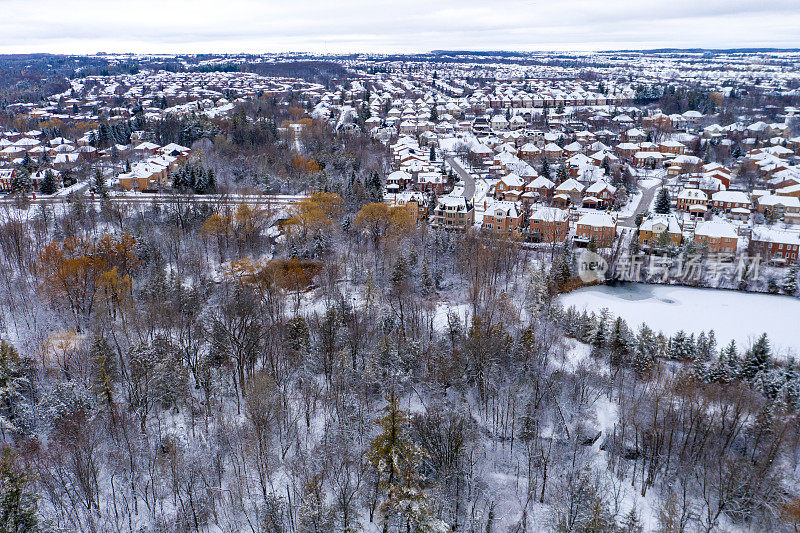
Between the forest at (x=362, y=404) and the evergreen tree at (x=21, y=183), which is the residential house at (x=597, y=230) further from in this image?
the evergreen tree at (x=21, y=183)

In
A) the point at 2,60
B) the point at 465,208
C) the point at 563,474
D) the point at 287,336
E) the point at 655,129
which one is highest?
the point at 2,60

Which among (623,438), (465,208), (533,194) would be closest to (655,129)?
(533,194)

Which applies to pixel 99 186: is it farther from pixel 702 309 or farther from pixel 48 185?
pixel 702 309

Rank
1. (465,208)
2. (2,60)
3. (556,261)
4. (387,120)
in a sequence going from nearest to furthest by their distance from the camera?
(556,261)
(465,208)
(387,120)
(2,60)

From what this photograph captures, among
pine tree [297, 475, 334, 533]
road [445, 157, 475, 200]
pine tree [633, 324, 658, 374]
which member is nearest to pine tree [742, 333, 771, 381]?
pine tree [633, 324, 658, 374]

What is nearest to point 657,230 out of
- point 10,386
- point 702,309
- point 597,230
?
point 597,230

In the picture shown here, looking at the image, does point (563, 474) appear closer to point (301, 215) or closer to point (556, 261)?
point (556, 261)

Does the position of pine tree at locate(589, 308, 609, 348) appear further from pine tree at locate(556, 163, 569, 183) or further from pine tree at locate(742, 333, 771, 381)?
pine tree at locate(556, 163, 569, 183)
